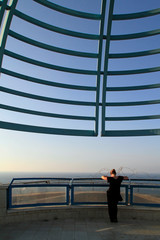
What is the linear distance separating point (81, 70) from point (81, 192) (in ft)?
14.9

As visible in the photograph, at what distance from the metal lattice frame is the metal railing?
2.33m

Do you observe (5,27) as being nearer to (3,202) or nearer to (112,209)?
(3,202)

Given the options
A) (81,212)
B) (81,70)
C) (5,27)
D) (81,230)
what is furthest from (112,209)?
(5,27)

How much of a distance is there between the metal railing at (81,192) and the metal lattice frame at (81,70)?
2.33 meters

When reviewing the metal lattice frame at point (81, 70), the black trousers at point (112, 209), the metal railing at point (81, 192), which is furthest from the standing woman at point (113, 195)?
the metal lattice frame at point (81, 70)

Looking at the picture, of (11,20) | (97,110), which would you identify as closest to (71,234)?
(97,110)

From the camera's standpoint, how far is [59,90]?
341 inches

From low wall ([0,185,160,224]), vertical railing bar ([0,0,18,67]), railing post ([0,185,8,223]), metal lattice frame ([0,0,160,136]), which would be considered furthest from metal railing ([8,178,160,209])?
vertical railing bar ([0,0,18,67])

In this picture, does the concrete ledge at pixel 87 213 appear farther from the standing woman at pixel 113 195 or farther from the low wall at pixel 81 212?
the standing woman at pixel 113 195

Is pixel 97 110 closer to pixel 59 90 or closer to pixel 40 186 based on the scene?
pixel 59 90

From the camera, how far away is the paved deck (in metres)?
5.00

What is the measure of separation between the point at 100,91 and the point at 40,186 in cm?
441

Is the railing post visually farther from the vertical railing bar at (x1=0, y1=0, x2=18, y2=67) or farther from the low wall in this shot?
the vertical railing bar at (x1=0, y1=0, x2=18, y2=67)

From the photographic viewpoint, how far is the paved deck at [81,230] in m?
5.00
